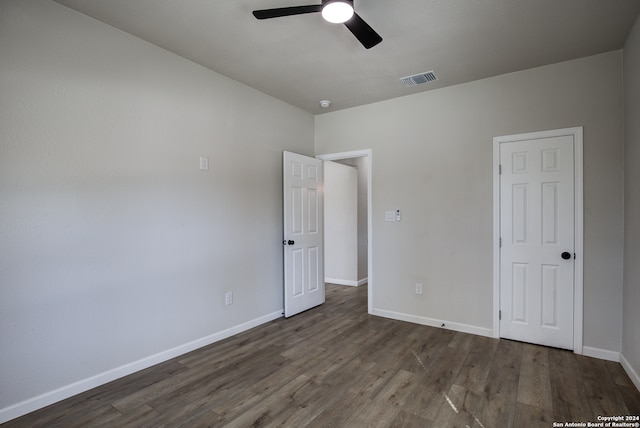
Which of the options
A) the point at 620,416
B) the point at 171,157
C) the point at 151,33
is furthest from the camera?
the point at 171,157

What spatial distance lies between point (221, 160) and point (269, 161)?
29.1 inches

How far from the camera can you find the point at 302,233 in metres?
4.34

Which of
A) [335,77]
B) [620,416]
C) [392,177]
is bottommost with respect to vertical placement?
[620,416]

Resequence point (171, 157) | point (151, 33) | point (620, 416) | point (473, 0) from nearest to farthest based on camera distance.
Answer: point (620, 416) → point (473, 0) → point (151, 33) → point (171, 157)

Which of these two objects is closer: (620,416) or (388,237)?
(620,416)

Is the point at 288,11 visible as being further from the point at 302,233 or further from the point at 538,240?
the point at 538,240

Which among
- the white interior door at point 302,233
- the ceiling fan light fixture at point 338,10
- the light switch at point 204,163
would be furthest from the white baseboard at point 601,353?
the light switch at point 204,163

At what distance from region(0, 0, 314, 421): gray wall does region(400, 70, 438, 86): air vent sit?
6.03ft

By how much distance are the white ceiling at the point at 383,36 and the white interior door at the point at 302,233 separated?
1.17 m

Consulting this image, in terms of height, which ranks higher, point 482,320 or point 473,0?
point 473,0

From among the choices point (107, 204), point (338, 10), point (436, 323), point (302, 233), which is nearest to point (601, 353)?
point (436, 323)

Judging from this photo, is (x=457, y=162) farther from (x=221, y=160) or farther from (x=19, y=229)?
(x=19, y=229)

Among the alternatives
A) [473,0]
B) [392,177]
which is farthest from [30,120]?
[392,177]

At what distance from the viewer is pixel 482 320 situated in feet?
11.6
